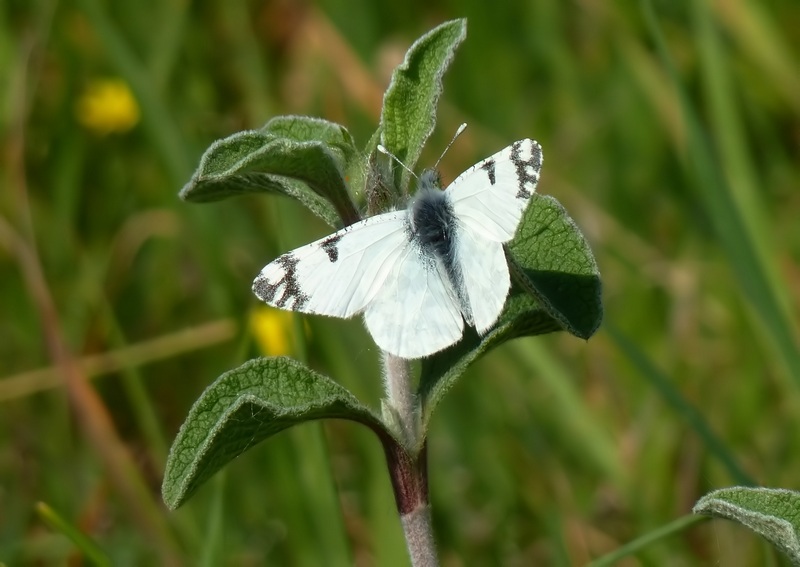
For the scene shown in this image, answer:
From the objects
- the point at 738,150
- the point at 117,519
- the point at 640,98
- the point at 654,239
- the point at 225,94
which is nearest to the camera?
the point at 117,519

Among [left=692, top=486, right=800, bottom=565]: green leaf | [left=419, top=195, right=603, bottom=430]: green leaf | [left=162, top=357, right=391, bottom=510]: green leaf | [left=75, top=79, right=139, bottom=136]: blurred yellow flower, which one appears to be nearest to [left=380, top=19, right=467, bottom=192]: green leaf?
[left=419, top=195, right=603, bottom=430]: green leaf

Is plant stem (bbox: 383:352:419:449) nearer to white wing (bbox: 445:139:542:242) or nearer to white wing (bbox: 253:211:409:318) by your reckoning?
white wing (bbox: 253:211:409:318)

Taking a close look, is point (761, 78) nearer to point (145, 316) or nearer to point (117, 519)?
point (145, 316)

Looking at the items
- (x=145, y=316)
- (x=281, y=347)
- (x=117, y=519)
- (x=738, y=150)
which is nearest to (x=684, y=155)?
(x=738, y=150)

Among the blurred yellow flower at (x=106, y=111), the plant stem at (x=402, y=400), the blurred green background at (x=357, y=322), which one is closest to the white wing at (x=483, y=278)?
the plant stem at (x=402, y=400)

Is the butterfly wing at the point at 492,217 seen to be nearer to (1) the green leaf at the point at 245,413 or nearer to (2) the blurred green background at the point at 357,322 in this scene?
(1) the green leaf at the point at 245,413
